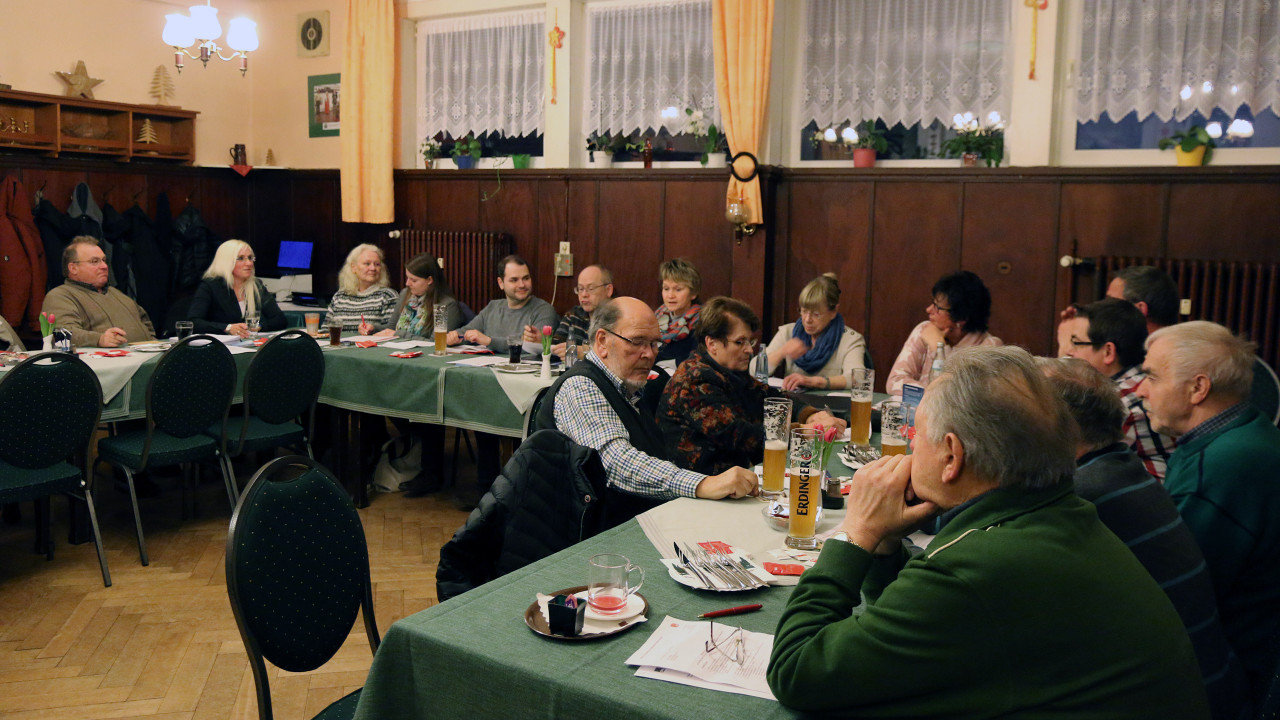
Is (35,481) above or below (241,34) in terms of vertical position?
below

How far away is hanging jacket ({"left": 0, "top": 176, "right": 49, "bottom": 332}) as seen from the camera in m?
7.21

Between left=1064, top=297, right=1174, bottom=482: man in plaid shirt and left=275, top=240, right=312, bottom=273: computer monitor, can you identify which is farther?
left=275, top=240, right=312, bottom=273: computer monitor

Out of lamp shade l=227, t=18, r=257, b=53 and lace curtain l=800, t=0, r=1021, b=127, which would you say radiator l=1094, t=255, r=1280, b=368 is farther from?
lamp shade l=227, t=18, r=257, b=53

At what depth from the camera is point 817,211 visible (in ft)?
20.7

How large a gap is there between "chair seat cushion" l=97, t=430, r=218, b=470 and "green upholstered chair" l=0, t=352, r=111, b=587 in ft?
0.95

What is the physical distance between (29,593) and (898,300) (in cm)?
478

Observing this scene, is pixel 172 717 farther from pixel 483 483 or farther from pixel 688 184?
pixel 688 184

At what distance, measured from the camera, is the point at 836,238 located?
246 inches

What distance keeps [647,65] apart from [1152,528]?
19.2 ft

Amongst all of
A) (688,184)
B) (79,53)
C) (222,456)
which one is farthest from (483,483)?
(79,53)

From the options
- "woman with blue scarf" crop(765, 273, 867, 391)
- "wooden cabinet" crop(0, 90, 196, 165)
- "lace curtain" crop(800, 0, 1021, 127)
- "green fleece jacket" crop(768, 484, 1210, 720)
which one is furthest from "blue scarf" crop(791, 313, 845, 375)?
"wooden cabinet" crop(0, 90, 196, 165)

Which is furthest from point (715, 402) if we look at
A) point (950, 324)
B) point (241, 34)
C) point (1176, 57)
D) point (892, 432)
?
point (241, 34)

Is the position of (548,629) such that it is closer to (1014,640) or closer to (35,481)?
(1014,640)

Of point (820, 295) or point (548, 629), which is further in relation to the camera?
point (820, 295)
